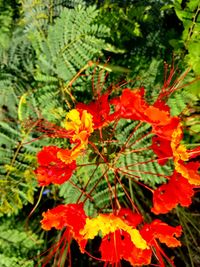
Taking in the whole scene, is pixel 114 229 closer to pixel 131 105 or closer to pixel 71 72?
pixel 131 105

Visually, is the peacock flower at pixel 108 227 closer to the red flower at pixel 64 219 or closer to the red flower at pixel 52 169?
the red flower at pixel 64 219

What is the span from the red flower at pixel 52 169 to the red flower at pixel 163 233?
0.30m

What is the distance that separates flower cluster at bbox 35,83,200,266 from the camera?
1113 mm

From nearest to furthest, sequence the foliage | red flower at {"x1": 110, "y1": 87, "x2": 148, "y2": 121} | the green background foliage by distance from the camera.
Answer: red flower at {"x1": 110, "y1": 87, "x2": 148, "y2": 121} < the green background foliage < the foliage

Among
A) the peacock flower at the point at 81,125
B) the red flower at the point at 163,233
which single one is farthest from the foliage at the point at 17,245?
the peacock flower at the point at 81,125

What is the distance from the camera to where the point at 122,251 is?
1253 millimetres

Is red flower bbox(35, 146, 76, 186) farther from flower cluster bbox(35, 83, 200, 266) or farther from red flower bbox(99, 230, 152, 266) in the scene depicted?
red flower bbox(99, 230, 152, 266)

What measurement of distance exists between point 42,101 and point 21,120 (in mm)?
161

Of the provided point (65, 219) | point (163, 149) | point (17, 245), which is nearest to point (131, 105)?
point (163, 149)

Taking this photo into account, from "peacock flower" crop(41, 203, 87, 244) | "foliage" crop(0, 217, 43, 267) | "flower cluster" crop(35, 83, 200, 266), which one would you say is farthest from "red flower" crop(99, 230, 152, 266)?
"foliage" crop(0, 217, 43, 267)

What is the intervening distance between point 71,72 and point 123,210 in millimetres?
690

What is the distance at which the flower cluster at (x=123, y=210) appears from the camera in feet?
Result: 3.65

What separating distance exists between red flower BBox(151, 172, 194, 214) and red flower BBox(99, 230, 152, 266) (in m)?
0.15

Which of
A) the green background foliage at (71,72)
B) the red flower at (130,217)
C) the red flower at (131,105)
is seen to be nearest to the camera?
the red flower at (131,105)
